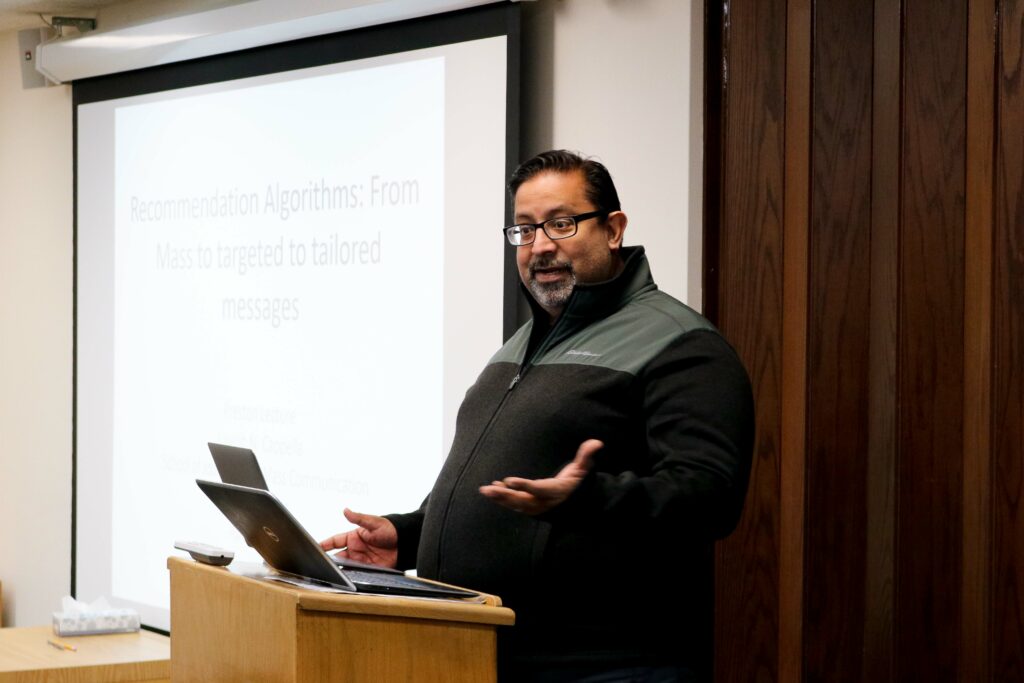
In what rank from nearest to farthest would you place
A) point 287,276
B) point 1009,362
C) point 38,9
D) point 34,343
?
1. point 1009,362
2. point 287,276
3. point 38,9
4. point 34,343

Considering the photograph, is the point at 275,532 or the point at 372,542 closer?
the point at 275,532

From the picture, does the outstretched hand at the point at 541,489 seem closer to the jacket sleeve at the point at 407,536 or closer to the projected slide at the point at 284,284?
the jacket sleeve at the point at 407,536

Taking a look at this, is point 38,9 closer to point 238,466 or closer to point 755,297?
point 755,297

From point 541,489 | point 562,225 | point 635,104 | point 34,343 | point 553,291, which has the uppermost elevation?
point 635,104

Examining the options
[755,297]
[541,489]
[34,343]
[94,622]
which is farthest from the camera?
[34,343]

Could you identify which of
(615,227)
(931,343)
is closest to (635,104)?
(931,343)

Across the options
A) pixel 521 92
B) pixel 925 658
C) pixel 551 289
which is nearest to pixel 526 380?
pixel 551 289

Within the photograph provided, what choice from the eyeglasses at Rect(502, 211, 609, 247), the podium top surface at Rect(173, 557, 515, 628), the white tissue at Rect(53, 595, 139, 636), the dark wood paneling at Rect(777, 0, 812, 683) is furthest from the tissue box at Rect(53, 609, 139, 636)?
the eyeglasses at Rect(502, 211, 609, 247)

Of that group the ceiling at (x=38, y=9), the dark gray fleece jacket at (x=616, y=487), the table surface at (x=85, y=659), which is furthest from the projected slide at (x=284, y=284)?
the dark gray fleece jacket at (x=616, y=487)

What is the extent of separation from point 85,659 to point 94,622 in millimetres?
338

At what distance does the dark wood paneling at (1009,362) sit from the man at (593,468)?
0.88m

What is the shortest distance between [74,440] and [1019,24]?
141 inches

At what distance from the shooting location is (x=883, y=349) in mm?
2719

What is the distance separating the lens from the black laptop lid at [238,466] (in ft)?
6.42
